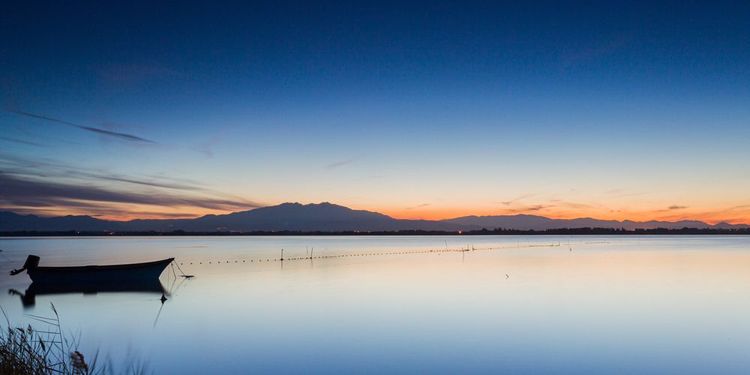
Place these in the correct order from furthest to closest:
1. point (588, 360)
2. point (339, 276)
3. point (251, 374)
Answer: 1. point (339, 276)
2. point (588, 360)
3. point (251, 374)

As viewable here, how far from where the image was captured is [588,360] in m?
12.3

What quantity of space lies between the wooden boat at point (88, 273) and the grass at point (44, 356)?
7.67 meters

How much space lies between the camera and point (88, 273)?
26.0m

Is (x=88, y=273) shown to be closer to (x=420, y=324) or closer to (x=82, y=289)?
(x=82, y=289)

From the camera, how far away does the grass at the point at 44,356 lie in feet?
23.6

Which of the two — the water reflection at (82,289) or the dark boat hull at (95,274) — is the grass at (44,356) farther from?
the dark boat hull at (95,274)

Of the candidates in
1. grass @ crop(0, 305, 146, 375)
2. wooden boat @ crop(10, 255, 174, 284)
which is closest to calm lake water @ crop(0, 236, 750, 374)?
grass @ crop(0, 305, 146, 375)

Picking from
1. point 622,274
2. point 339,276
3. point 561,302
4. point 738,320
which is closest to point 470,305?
point 561,302

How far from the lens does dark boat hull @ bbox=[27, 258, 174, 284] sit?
25734 mm

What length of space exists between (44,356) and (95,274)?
1964cm

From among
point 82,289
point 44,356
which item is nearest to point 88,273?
point 82,289

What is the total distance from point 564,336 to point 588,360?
261 cm

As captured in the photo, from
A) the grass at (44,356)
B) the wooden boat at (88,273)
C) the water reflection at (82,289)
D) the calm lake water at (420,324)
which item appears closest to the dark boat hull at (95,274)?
the wooden boat at (88,273)

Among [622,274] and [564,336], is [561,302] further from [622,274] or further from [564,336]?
[622,274]
